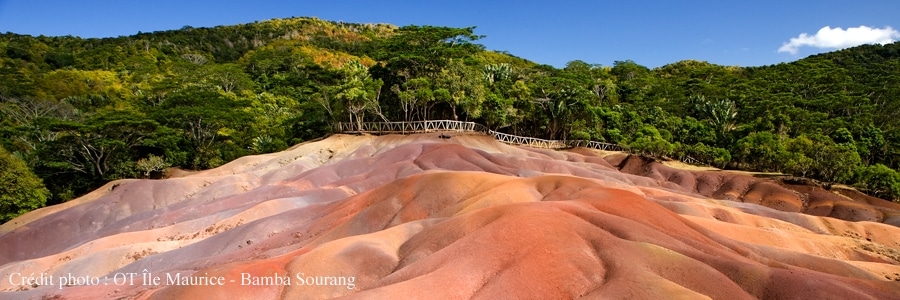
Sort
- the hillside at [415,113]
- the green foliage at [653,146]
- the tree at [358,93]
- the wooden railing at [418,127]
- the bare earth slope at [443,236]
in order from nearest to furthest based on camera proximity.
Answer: the bare earth slope at [443,236], the hillside at [415,113], the tree at [358,93], the wooden railing at [418,127], the green foliage at [653,146]

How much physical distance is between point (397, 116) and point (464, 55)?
1113 centimetres

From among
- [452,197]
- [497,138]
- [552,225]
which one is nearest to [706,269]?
[552,225]

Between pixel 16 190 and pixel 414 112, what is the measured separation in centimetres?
3679

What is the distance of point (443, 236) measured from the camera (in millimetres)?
17969

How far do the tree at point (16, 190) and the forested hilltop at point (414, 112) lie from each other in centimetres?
10

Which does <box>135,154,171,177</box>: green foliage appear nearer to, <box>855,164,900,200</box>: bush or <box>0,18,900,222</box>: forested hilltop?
<box>0,18,900,222</box>: forested hilltop

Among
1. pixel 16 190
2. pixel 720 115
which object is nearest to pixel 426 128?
pixel 16 190

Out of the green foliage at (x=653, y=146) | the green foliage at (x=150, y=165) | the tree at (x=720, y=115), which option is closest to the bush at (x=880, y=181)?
the green foliage at (x=653, y=146)

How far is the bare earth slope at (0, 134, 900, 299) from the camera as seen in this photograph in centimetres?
1412

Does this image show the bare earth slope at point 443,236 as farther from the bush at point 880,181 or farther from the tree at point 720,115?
the tree at point 720,115

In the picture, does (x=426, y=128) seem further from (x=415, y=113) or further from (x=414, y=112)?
(x=414, y=112)

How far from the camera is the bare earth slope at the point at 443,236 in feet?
46.3

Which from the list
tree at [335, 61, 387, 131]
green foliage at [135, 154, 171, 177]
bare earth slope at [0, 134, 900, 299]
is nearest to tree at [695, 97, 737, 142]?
bare earth slope at [0, 134, 900, 299]

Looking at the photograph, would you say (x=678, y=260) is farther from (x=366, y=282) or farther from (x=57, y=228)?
(x=57, y=228)
